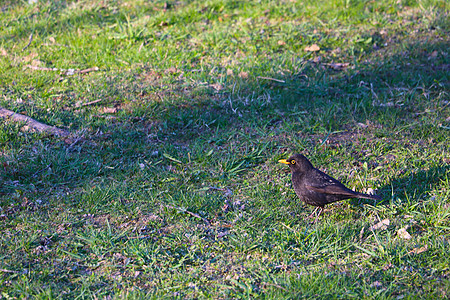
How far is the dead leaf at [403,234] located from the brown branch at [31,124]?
4.07 metres

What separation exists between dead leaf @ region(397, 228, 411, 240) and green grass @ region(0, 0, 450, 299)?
0.07 meters

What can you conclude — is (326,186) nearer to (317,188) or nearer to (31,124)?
(317,188)

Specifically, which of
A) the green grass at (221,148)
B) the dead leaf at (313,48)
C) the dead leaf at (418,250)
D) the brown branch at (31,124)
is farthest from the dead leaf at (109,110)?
the dead leaf at (418,250)

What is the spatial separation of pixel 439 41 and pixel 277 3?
2.86 metres

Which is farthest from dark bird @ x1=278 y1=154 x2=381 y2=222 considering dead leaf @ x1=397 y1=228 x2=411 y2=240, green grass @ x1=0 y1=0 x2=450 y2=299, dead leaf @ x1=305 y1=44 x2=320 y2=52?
dead leaf @ x1=305 y1=44 x2=320 y2=52

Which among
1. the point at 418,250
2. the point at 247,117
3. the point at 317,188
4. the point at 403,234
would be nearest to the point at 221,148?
the point at 247,117

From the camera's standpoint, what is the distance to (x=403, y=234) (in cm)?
427

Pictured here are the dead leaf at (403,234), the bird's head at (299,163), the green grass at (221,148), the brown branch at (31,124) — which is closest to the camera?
the green grass at (221,148)

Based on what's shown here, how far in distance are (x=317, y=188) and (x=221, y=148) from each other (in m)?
1.58

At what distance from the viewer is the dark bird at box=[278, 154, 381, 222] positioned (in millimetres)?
4449

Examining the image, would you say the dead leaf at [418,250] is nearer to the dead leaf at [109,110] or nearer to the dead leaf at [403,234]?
the dead leaf at [403,234]

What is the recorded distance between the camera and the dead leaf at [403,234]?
167 inches

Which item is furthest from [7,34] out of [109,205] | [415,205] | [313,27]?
[415,205]

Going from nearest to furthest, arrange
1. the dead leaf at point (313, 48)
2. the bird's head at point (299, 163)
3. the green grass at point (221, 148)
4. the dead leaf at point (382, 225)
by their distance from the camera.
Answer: the green grass at point (221, 148)
the dead leaf at point (382, 225)
the bird's head at point (299, 163)
the dead leaf at point (313, 48)
